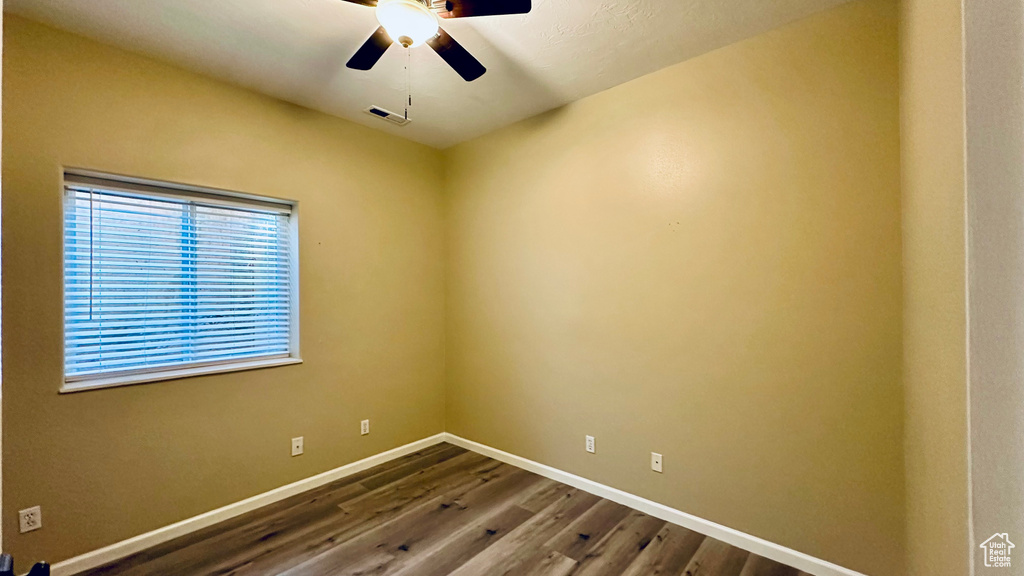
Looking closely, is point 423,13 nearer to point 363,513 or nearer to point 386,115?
point 386,115

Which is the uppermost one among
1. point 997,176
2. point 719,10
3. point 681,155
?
point 719,10

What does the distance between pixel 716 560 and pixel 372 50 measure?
9.96ft

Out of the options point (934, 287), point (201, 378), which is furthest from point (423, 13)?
point (201, 378)

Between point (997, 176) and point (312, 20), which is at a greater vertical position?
point (312, 20)

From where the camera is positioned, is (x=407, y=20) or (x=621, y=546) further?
(x=621, y=546)

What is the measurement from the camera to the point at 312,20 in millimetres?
1989

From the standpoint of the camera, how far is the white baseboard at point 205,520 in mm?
2037

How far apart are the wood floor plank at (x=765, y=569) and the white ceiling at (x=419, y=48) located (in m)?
2.78

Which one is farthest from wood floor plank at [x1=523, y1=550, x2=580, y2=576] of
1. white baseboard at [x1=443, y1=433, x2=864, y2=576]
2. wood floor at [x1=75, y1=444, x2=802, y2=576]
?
white baseboard at [x1=443, y1=433, x2=864, y2=576]

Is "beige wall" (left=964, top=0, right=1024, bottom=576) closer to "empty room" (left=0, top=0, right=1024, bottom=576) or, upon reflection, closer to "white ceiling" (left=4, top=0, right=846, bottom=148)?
"empty room" (left=0, top=0, right=1024, bottom=576)

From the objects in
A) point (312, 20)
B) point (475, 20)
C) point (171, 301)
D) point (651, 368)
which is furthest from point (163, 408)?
point (651, 368)

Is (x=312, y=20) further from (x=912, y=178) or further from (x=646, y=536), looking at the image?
(x=646, y=536)

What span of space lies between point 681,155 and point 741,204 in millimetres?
467

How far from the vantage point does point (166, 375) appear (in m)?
2.34
